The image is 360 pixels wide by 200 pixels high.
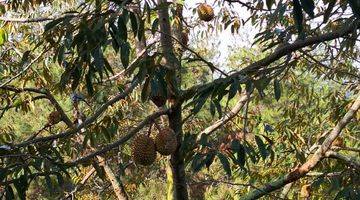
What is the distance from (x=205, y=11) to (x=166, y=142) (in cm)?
187

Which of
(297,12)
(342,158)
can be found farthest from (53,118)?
(297,12)

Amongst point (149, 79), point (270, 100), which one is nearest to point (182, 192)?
point (149, 79)

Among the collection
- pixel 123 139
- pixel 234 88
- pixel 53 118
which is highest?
pixel 53 118

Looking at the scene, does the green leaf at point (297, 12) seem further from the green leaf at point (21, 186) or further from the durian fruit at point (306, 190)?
the durian fruit at point (306, 190)

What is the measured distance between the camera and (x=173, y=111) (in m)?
2.07

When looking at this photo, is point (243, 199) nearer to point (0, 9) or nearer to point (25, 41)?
point (0, 9)

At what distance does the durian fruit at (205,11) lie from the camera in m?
3.66

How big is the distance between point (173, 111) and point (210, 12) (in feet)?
5.72

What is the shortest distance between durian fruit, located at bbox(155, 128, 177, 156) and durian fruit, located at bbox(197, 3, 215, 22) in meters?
1.81

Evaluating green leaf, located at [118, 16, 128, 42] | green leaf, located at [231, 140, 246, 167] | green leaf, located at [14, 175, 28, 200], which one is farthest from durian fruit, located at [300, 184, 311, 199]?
green leaf, located at [118, 16, 128, 42]

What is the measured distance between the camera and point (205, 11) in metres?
3.66

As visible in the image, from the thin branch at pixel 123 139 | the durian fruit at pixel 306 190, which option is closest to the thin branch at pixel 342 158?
the thin branch at pixel 123 139

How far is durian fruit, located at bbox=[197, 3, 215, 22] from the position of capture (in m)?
3.66

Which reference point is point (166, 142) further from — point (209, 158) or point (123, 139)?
point (209, 158)
